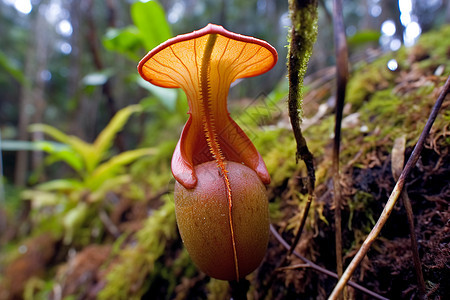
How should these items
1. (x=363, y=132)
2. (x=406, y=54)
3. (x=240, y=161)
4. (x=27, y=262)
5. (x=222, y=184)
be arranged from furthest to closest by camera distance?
1. (x=27, y=262)
2. (x=406, y=54)
3. (x=363, y=132)
4. (x=240, y=161)
5. (x=222, y=184)

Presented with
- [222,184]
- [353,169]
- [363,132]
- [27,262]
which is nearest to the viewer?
[222,184]

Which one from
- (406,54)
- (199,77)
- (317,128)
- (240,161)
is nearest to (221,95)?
(199,77)

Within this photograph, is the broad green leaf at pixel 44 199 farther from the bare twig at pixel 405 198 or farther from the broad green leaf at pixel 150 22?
the bare twig at pixel 405 198

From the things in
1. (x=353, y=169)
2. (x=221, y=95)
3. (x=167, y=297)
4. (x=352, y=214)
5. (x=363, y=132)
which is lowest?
(x=167, y=297)

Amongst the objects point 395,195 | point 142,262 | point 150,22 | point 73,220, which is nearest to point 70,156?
point 73,220

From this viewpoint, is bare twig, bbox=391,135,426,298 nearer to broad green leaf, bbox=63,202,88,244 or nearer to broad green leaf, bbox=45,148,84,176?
broad green leaf, bbox=63,202,88,244

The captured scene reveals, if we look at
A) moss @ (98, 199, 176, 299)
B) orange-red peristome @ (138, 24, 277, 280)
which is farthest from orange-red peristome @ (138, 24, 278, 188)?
moss @ (98, 199, 176, 299)

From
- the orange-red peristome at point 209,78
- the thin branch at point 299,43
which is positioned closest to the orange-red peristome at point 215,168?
the orange-red peristome at point 209,78

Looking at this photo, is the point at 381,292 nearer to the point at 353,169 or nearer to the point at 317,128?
the point at 353,169
